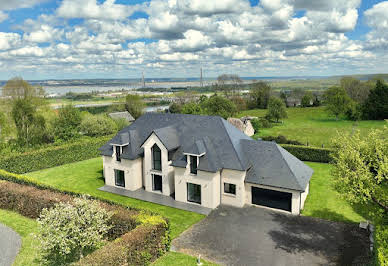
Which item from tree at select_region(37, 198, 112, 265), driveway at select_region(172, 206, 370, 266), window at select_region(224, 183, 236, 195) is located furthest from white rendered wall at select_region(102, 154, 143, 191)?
tree at select_region(37, 198, 112, 265)

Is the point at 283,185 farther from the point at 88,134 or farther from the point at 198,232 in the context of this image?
the point at 88,134

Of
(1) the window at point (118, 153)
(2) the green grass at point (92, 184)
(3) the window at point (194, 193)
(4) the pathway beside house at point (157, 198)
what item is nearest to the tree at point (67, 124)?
(2) the green grass at point (92, 184)

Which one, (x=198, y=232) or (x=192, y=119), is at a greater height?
(x=192, y=119)

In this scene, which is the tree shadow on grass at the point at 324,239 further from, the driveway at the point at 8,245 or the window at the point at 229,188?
the driveway at the point at 8,245

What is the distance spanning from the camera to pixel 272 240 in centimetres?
2089

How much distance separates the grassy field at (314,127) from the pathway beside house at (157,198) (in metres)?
33.9

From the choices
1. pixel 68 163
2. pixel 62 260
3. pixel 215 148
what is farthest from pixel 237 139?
pixel 68 163

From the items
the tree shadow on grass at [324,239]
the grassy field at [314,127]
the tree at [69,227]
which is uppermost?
the tree at [69,227]

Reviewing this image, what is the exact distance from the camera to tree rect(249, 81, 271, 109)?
366 ft

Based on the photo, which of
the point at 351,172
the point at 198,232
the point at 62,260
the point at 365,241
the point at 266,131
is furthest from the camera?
Result: the point at 266,131

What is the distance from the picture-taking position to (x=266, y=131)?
67375 mm

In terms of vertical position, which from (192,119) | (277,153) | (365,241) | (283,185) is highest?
(192,119)

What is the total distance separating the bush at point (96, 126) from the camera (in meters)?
54.7

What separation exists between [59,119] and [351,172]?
1987 inches
